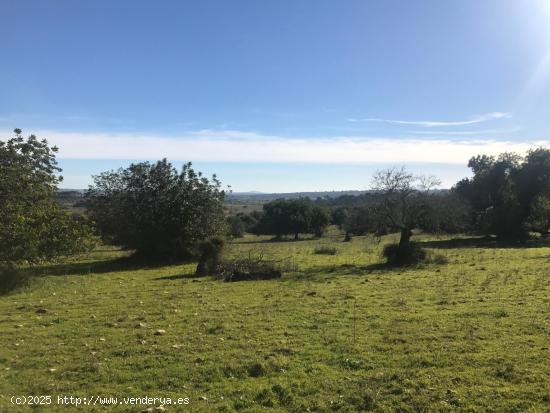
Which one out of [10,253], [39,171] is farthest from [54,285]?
[39,171]

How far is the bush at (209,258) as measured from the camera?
2436cm

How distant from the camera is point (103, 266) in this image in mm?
29219

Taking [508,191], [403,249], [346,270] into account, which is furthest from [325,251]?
[508,191]

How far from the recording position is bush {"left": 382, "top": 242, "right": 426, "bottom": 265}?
90.2ft

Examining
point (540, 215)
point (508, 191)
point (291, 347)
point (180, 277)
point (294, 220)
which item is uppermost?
point (508, 191)

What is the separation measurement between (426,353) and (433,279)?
1199cm

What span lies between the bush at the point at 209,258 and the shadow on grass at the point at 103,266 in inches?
240

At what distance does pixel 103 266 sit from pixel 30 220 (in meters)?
11.6

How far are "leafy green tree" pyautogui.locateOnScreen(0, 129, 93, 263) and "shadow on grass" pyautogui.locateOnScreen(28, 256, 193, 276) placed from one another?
4303 mm

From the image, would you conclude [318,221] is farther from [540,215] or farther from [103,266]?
[103,266]

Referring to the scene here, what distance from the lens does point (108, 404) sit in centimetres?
701

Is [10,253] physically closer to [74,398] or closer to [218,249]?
[218,249]

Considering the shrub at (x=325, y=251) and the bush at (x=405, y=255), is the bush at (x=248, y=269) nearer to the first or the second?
the bush at (x=405, y=255)

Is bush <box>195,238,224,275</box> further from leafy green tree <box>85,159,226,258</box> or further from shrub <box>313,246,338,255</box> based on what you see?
shrub <box>313,246,338,255</box>
